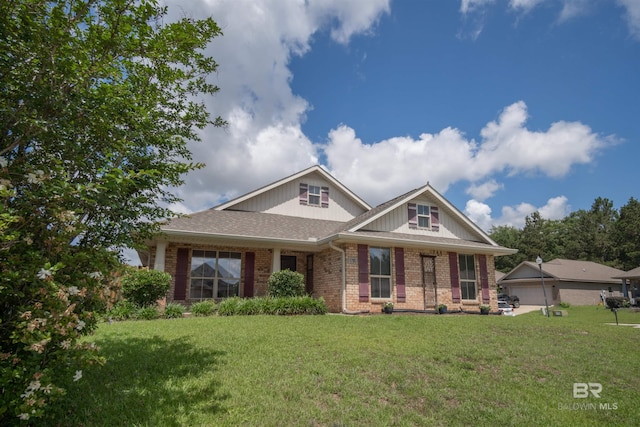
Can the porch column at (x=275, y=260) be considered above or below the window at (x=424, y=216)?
below

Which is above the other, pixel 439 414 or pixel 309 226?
pixel 309 226

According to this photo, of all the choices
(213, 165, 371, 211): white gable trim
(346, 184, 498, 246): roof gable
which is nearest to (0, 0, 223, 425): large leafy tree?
(346, 184, 498, 246): roof gable

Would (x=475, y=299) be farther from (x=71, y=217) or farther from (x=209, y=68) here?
(x=71, y=217)

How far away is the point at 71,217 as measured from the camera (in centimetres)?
284

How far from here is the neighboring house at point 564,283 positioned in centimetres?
3306

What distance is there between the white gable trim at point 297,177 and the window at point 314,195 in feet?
2.46

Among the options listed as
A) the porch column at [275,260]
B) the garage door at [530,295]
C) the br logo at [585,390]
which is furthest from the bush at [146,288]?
the garage door at [530,295]

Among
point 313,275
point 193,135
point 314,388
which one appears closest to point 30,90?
point 193,135

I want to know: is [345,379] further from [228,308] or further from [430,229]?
[430,229]

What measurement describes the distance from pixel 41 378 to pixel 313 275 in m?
13.3

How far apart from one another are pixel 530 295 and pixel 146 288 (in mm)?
36156

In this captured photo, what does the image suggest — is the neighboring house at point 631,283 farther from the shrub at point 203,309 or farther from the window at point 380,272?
the shrub at point 203,309

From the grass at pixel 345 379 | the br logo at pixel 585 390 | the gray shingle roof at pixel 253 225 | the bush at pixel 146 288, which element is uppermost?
the gray shingle roof at pixel 253 225

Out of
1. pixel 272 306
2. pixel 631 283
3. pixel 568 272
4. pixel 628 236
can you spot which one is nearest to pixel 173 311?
pixel 272 306
